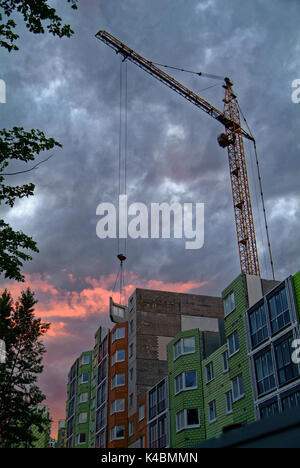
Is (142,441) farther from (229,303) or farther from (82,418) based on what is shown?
(82,418)

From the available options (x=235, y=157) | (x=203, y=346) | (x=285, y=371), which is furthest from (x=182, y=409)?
(x=235, y=157)

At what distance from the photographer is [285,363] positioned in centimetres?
3303

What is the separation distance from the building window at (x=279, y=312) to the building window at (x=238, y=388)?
6.01 m

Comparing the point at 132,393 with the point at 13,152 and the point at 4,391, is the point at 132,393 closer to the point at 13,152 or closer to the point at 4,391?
the point at 4,391

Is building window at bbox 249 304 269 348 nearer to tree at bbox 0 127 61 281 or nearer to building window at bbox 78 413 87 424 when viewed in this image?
tree at bbox 0 127 61 281

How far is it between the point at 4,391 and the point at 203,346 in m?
19.1

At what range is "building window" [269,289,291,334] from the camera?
33750mm

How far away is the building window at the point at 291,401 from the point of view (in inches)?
1235

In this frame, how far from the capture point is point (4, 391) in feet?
160

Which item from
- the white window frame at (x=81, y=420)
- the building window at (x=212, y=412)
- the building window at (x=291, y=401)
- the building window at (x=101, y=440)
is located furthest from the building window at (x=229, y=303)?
the white window frame at (x=81, y=420)

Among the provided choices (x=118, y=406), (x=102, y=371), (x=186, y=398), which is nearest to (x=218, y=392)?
(x=186, y=398)

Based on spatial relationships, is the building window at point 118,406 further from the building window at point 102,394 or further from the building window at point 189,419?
the building window at point 189,419

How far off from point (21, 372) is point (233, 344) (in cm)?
2259

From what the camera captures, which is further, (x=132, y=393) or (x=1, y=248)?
(x=132, y=393)
